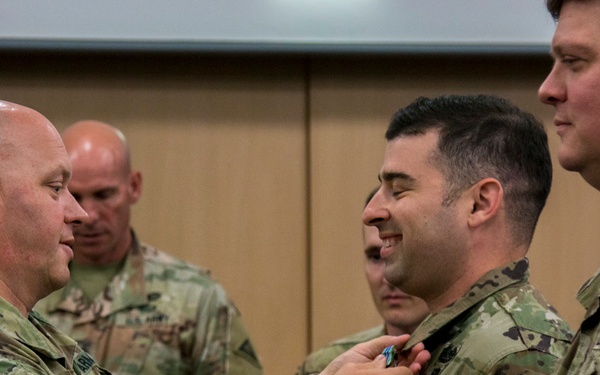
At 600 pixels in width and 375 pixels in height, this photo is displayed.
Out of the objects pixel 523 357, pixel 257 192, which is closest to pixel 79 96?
pixel 257 192

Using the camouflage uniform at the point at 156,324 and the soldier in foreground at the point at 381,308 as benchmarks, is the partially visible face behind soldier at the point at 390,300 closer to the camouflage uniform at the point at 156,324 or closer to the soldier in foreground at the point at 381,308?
the soldier in foreground at the point at 381,308

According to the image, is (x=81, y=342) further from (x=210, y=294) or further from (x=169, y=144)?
(x=169, y=144)

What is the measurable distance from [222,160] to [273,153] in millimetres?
192

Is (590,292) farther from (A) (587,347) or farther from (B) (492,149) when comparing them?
(B) (492,149)

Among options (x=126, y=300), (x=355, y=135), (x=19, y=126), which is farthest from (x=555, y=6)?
(x=355, y=135)

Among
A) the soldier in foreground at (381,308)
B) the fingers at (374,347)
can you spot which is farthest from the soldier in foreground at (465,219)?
the soldier in foreground at (381,308)

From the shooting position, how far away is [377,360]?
2031 millimetres

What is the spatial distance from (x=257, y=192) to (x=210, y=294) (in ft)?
2.20

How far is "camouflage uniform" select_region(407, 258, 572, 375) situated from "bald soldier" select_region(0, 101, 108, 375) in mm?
695

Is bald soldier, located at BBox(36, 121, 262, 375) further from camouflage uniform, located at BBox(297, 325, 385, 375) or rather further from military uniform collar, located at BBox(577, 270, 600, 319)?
military uniform collar, located at BBox(577, 270, 600, 319)

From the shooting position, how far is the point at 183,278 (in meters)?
3.46

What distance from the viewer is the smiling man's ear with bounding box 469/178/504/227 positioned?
6.74ft

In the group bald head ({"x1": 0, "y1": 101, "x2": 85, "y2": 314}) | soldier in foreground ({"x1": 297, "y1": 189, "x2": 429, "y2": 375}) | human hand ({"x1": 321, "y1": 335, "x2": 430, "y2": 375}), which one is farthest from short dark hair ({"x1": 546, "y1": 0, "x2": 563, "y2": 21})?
soldier in foreground ({"x1": 297, "y1": 189, "x2": 429, "y2": 375})

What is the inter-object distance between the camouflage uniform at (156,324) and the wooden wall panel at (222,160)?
522 mm
